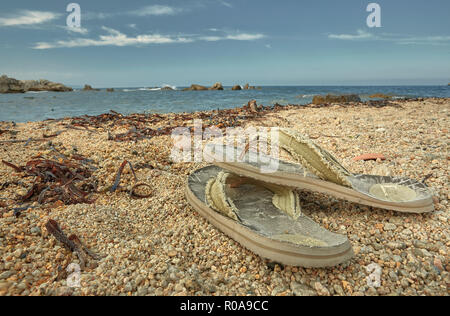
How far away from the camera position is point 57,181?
2.21 meters

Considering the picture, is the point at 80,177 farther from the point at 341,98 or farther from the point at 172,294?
the point at 341,98

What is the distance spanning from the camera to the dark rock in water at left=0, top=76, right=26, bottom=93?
108ft

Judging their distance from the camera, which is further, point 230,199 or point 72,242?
point 230,199

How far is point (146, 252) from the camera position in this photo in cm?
135

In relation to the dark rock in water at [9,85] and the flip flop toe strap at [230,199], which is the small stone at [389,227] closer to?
the flip flop toe strap at [230,199]

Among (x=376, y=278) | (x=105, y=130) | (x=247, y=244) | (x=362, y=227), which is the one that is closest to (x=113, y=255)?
(x=247, y=244)

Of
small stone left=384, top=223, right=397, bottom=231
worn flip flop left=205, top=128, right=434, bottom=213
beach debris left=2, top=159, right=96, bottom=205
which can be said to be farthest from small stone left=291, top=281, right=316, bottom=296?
beach debris left=2, top=159, right=96, bottom=205

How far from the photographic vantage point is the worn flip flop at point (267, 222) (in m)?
1.17

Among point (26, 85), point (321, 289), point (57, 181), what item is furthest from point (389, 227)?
point (26, 85)

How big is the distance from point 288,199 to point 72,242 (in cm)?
136

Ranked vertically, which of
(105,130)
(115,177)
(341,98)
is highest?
(341,98)

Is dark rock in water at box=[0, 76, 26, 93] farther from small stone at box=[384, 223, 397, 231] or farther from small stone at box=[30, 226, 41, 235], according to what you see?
small stone at box=[384, 223, 397, 231]

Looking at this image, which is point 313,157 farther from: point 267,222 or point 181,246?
point 181,246
